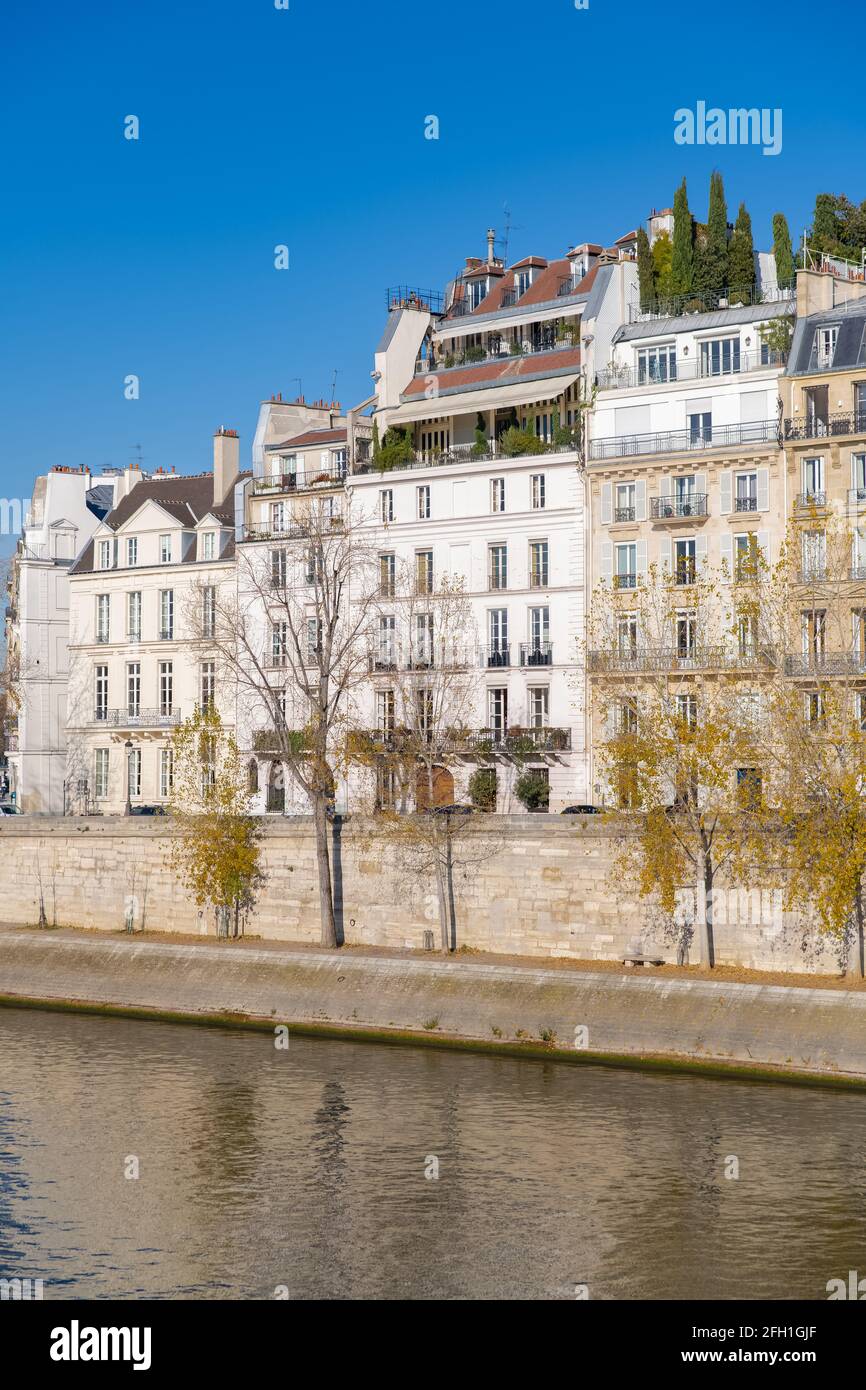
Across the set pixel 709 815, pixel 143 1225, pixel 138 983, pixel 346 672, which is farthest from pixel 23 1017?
pixel 143 1225

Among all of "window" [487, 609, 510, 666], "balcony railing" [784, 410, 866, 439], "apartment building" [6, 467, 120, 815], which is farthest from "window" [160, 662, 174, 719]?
"balcony railing" [784, 410, 866, 439]

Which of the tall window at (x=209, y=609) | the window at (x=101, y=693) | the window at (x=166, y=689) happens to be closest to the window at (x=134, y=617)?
the window at (x=101, y=693)

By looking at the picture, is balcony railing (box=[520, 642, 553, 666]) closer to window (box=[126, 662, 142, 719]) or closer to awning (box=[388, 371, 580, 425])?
awning (box=[388, 371, 580, 425])

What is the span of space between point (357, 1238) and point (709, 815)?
2096 cm

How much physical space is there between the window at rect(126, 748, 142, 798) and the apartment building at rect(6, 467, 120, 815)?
4.75 m

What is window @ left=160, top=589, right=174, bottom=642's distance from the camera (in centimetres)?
8056

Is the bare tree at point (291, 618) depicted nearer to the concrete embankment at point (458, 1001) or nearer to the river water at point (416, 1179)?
the concrete embankment at point (458, 1001)

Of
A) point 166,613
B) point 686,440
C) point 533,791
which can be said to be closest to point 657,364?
point 686,440

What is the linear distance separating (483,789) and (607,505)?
1102 cm

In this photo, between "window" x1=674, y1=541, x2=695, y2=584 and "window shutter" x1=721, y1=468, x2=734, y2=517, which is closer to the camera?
"window" x1=674, y1=541, x2=695, y2=584

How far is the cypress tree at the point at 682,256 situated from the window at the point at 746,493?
9.87 m

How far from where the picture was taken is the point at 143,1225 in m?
32.4

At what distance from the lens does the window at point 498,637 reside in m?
69.1
